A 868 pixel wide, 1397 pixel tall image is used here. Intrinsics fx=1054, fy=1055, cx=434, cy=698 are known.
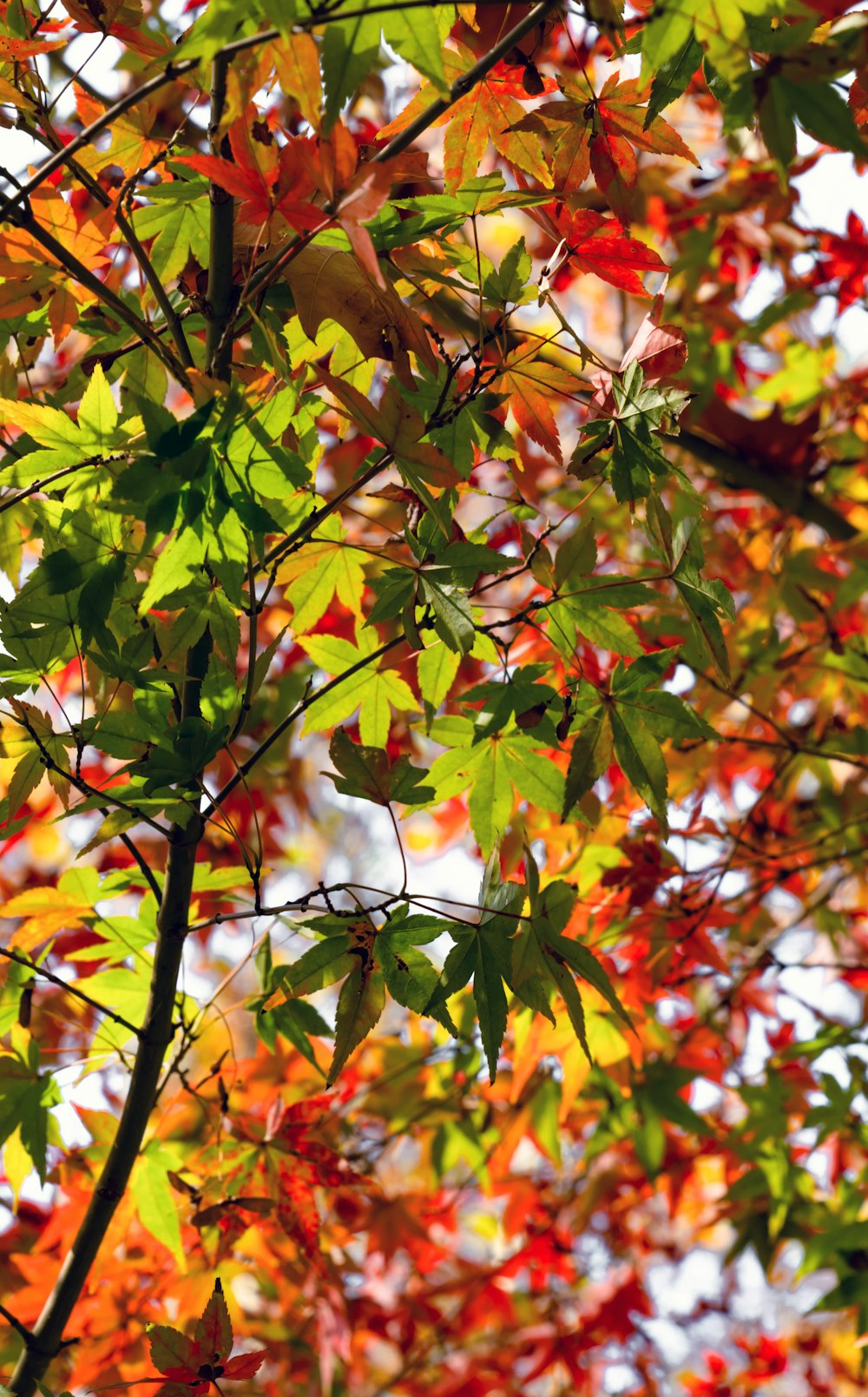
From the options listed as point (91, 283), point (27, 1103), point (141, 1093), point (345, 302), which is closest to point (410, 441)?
point (345, 302)

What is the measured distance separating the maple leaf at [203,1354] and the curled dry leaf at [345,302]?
1.81ft

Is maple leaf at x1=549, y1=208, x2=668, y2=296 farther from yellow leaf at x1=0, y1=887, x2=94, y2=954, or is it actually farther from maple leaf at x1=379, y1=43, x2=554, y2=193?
yellow leaf at x1=0, y1=887, x2=94, y2=954

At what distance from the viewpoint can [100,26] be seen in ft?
2.26

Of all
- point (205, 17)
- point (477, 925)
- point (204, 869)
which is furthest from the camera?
point (204, 869)

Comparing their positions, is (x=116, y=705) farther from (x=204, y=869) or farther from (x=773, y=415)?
(x=773, y=415)

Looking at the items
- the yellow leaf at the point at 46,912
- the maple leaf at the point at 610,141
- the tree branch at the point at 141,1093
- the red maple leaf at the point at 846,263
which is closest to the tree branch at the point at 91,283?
the tree branch at the point at 141,1093

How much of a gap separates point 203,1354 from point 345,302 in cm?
60

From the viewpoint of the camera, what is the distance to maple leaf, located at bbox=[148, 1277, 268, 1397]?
599 millimetres

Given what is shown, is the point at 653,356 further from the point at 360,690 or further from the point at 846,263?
the point at 846,263

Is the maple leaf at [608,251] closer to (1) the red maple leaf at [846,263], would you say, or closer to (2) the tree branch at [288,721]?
(2) the tree branch at [288,721]

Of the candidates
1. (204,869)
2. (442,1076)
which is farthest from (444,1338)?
(204,869)

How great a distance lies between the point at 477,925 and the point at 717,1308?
3.00 m

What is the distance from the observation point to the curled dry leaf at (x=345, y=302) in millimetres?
591

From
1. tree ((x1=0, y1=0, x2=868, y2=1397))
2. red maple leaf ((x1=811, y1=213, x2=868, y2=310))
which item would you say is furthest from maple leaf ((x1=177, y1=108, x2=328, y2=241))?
red maple leaf ((x1=811, y1=213, x2=868, y2=310))
